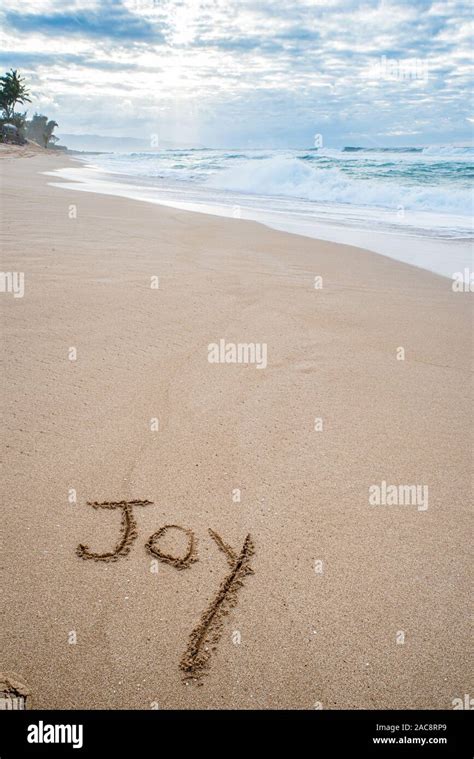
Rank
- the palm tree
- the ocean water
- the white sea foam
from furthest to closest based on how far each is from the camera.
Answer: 1. the palm tree
2. the white sea foam
3. the ocean water

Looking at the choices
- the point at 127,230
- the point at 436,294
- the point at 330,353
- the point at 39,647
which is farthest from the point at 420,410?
the point at 127,230

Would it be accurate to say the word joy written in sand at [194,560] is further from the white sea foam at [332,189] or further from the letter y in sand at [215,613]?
the white sea foam at [332,189]

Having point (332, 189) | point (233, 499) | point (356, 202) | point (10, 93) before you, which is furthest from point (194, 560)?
point (10, 93)

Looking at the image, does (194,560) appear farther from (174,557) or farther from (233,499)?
(233,499)

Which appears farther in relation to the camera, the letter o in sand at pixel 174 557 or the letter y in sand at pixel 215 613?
the letter o in sand at pixel 174 557

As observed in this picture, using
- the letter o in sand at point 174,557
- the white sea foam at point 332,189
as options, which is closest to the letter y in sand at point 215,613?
the letter o in sand at point 174,557

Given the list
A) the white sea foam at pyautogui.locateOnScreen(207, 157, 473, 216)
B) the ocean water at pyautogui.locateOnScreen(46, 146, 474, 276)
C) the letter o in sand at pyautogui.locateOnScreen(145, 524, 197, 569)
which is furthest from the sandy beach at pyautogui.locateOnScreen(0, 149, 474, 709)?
the white sea foam at pyautogui.locateOnScreen(207, 157, 473, 216)

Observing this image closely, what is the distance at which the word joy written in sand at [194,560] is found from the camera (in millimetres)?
1744

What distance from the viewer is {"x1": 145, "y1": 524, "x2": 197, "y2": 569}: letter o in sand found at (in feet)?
6.82

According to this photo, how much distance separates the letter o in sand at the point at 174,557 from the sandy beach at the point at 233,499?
0.01 metres

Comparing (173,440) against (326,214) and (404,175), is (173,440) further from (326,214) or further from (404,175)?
(404,175)

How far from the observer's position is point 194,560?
210 cm

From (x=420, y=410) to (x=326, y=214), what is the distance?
453 inches

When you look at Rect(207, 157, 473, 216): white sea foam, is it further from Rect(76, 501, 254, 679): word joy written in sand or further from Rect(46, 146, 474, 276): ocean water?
Rect(76, 501, 254, 679): word joy written in sand
